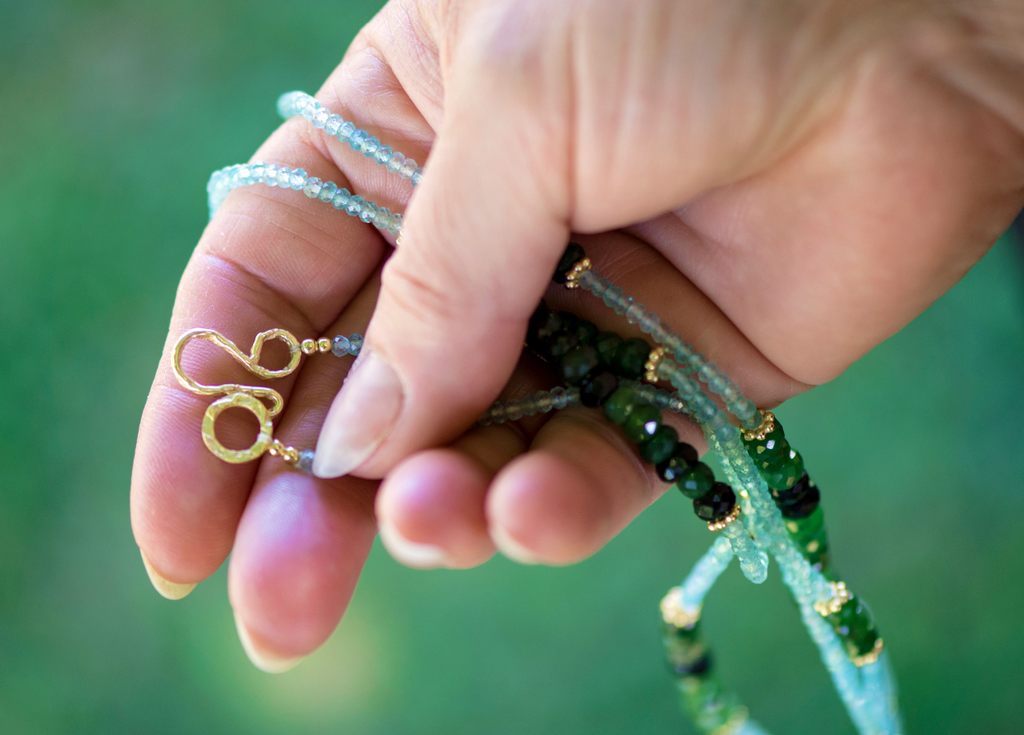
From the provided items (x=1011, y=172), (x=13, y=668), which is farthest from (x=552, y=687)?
(x=1011, y=172)

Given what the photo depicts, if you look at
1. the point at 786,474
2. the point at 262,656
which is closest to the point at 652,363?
the point at 786,474

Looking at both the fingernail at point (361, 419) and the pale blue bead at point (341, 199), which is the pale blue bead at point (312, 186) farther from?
the fingernail at point (361, 419)

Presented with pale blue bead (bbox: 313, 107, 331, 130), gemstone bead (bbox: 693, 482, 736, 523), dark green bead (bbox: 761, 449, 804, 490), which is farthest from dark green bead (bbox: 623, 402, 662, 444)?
pale blue bead (bbox: 313, 107, 331, 130)

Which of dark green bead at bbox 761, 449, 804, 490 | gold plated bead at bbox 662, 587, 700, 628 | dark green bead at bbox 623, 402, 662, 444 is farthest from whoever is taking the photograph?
gold plated bead at bbox 662, 587, 700, 628

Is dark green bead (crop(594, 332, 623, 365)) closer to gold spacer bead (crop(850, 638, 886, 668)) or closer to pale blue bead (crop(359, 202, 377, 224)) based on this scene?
pale blue bead (crop(359, 202, 377, 224))

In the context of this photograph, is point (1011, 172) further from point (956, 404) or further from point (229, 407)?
point (229, 407)

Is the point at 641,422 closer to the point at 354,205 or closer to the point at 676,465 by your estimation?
the point at 676,465
